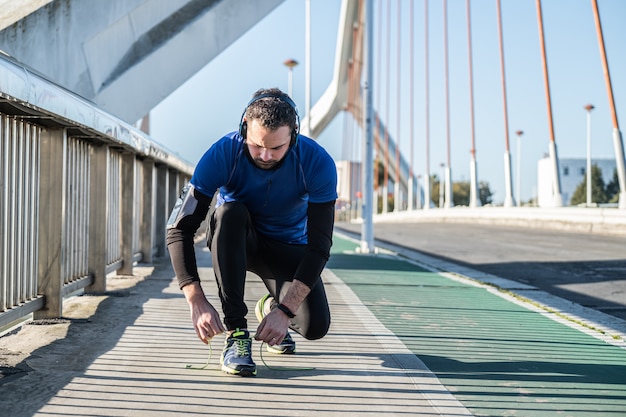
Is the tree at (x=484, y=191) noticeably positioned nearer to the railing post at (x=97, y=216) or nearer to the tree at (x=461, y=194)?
the tree at (x=461, y=194)

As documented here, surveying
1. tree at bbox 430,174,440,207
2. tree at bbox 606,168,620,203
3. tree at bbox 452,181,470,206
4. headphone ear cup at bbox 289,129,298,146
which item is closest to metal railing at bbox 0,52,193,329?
headphone ear cup at bbox 289,129,298,146

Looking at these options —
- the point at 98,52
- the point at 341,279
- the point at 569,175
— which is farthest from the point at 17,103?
the point at 569,175

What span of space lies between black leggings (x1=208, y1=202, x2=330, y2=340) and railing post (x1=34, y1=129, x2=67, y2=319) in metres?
1.33

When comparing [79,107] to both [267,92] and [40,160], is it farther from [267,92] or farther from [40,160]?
[267,92]

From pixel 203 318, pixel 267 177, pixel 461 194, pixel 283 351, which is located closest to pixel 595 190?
pixel 461 194

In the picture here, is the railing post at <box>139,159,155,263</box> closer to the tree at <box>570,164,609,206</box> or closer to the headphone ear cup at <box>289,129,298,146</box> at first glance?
the headphone ear cup at <box>289,129,298,146</box>

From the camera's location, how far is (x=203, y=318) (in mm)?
3289

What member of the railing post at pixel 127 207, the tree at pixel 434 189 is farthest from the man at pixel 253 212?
the tree at pixel 434 189

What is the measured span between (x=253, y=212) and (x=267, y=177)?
0.30 meters

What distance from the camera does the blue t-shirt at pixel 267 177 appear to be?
11.5 feet

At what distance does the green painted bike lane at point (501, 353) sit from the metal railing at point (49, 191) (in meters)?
2.03

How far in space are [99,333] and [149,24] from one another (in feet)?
28.5

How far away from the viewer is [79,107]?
4578 millimetres

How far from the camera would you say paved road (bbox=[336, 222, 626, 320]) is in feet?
24.3
